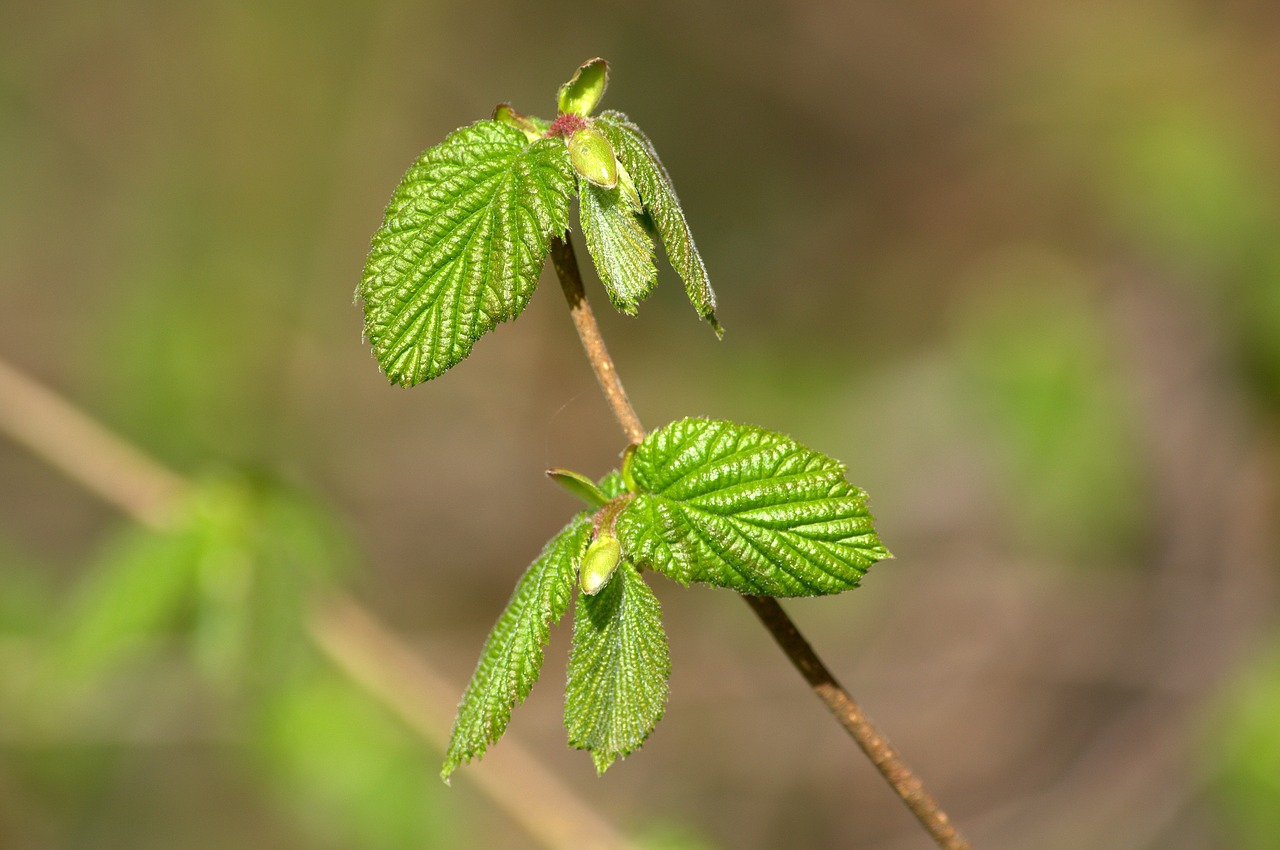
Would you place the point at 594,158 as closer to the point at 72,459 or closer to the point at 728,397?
the point at 72,459

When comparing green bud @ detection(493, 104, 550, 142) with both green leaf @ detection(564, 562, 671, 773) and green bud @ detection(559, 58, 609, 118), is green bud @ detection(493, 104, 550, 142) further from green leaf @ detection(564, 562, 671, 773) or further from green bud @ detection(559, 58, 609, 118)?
green leaf @ detection(564, 562, 671, 773)

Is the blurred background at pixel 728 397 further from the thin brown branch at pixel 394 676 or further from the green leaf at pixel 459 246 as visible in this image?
the green leaf at pixel 459 246

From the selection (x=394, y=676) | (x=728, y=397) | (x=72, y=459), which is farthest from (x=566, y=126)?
(x=728, y=397)

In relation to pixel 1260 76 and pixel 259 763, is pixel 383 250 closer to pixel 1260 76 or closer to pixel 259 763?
pixel 259 763

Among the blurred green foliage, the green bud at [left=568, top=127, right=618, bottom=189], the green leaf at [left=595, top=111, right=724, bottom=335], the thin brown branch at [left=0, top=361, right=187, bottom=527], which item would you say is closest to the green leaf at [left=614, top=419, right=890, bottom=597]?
the green leaf at [left=595, top=111, right=724, bottom=335]

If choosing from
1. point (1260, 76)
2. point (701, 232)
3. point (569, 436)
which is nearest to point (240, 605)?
point (569, 436)

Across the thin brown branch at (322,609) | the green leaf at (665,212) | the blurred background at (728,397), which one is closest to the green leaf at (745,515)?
the green leaf at (665,212)
